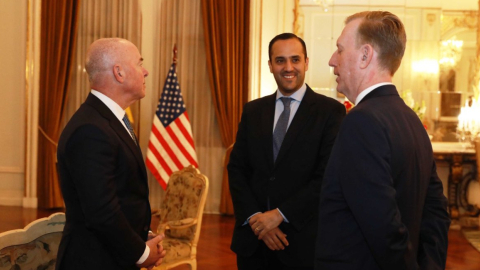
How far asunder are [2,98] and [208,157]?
9.96 feet

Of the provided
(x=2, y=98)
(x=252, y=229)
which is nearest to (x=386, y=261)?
(x=252, y=229)

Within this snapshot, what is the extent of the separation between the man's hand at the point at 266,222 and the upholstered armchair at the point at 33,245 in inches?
35.1

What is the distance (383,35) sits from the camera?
173 cm

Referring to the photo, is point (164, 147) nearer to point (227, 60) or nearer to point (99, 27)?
point (227, 60)

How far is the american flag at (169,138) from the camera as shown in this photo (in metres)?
7.29

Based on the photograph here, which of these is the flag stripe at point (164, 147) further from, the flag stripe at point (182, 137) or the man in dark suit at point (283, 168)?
the man in dark suit at point (283, 168)

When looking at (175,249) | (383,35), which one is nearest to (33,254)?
(383,35)

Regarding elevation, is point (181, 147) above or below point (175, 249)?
above

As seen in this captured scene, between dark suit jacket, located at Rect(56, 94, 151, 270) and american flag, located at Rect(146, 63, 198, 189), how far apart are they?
16.4 ft

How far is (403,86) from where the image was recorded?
7602 millimetres

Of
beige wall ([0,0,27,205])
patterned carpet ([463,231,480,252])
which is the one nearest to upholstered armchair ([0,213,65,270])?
patterned carpet ([463,231,480,252])

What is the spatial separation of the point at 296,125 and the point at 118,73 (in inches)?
36.8

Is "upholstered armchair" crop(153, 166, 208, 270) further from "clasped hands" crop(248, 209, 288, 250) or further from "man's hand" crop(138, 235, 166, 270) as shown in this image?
"man's hand" crop(138, 235, 166, 270)

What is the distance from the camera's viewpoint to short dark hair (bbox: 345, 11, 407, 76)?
173 cm
